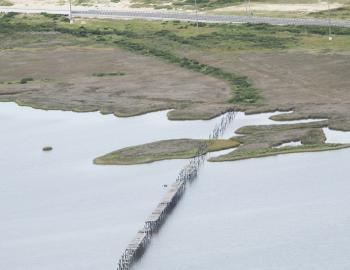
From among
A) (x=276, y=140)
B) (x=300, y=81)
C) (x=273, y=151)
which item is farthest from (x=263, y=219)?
(x=300, y=81)

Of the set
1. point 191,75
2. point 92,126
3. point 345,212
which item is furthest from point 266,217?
point 191,75

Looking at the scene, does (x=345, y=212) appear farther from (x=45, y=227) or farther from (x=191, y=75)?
(x=191, y=75)

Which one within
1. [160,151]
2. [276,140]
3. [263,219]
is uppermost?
[276,140]

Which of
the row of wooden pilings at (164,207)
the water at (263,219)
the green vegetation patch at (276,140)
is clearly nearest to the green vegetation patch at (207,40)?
the green vegetation patch at (276,140)

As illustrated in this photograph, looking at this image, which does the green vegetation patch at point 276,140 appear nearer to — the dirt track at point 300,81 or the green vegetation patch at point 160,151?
the green vegetation patch at point 160,151

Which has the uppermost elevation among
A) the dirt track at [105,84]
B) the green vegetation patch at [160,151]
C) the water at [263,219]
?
the water at [263,219]

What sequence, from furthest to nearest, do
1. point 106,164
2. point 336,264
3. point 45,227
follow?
point 106,164 < point 45,227 < point 336,264

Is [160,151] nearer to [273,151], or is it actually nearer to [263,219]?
[273,151]
